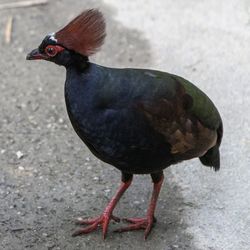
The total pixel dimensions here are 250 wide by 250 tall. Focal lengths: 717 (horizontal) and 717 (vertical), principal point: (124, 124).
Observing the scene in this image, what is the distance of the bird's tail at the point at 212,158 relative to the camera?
399cm

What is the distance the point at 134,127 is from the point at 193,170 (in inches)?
41.9

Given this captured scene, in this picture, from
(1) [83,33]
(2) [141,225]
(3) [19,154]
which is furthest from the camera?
(3) [19,154]

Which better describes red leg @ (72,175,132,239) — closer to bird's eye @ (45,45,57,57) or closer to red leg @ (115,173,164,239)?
red leg @ (115,173,164,239)

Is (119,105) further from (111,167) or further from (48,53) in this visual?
(111,167)

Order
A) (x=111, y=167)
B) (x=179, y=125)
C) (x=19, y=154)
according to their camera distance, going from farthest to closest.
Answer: (x=19, y=154) → (x=111, y=167) → (x=179, y=125)

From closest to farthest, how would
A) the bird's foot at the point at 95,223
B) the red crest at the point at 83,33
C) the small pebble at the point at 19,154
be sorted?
the red crest at the point at 83,33
the bird's foot at the point at 95,223
the small pebble at the point at 19,154

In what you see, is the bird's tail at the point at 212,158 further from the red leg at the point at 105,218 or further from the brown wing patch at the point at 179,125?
the red leg at the point at 105,218

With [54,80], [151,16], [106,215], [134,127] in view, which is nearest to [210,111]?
[134,127]

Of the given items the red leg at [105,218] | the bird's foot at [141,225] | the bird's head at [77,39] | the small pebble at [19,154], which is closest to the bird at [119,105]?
the bird's head at [77,39]

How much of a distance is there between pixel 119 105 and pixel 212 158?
2.74ft

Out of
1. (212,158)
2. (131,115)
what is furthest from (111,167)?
(131,115)

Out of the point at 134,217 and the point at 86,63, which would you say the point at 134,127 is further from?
the point at 134,217

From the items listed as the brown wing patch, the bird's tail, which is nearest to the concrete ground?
the bird's tail

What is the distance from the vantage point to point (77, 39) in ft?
11.2
